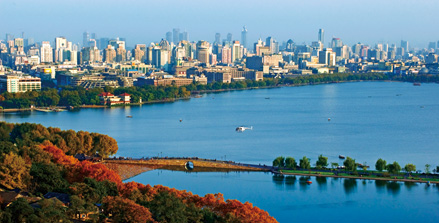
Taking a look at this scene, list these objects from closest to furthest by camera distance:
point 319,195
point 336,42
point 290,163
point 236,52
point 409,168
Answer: point 319,195
point 409,168
point 290,163
point 236,52
point 336,42

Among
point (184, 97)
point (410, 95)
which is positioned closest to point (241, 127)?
point (184, 97)

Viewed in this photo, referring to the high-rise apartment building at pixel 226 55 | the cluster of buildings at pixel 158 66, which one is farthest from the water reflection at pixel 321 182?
the high-rise apartment building at pixel 226 55

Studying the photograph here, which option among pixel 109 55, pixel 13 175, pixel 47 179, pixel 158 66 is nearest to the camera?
pixel 47 179

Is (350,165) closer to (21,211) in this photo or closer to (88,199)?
(88,199)

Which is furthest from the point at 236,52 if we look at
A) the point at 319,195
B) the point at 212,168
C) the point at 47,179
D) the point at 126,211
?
the point at 126,211

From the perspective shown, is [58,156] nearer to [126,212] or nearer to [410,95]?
[126,212]

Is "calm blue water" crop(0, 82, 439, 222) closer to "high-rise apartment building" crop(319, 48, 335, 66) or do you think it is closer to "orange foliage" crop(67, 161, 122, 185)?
"orange foliage" crop(67, 161, 122, 185)

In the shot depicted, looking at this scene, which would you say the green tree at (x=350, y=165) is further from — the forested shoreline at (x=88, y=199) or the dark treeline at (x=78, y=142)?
the dark treeline at (x=78, y=142)

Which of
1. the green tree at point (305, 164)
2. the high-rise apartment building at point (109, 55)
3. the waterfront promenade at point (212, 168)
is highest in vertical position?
the high-rise apartment building at point (109, 55)
